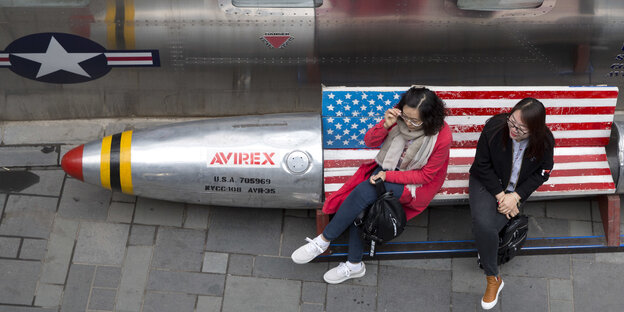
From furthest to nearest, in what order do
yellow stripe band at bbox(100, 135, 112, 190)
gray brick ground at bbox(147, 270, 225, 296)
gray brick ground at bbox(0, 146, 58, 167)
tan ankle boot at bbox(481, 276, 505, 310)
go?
gray brick ground at bbox(0, 146, 58, 167) < gray brick ground at bbox(147, 270, 225, 296) < yellow stripe band at bbox(100, 135, 112, 190) < tan ankle boot at bbox(481, 276, 505, 310)

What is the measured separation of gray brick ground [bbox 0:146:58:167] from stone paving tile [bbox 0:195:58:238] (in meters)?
0.32

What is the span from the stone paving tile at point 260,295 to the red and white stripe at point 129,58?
1.78m

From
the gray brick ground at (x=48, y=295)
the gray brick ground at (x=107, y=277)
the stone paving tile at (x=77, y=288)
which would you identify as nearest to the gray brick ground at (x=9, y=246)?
the gray brick ground at (x=48, y=295)

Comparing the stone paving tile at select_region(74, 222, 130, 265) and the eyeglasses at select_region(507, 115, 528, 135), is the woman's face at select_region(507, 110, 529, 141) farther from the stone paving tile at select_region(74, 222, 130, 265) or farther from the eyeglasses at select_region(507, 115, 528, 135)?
the stone paving tile at select_region(74, 222, 130, 265)

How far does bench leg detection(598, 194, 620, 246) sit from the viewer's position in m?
5.00

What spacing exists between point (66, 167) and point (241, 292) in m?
1.54

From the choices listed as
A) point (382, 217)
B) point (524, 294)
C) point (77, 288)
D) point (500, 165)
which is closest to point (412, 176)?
point (382, 217)

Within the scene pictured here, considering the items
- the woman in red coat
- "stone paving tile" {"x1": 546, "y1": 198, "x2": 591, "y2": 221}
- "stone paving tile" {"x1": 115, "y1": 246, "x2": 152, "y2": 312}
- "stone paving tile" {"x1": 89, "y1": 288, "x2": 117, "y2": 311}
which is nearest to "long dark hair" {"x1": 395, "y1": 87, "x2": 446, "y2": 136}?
the woman in red coat

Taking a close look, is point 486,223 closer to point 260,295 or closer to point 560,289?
point 560,289

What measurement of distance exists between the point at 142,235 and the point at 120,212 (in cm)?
27

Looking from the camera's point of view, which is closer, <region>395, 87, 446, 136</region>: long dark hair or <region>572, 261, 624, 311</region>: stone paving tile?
<region>395, 87, 446, 136</region>: long dark hair

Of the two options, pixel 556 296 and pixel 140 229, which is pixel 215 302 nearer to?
pixel 140 229

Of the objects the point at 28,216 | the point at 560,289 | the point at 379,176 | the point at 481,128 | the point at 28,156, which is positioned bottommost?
the point at 560,289

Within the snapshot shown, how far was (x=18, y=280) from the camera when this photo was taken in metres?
4.91
